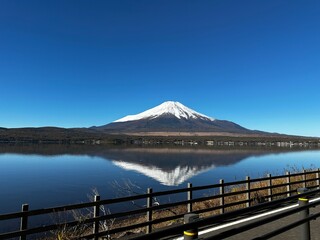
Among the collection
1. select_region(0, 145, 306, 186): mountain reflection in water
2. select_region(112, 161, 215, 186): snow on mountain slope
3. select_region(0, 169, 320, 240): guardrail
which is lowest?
select_region(112, 161, 215, 186): snow on mountain slope

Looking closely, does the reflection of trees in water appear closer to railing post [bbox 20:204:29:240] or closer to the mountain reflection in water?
the mountain reflection in water

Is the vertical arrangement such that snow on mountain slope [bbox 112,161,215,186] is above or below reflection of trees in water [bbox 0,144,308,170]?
below

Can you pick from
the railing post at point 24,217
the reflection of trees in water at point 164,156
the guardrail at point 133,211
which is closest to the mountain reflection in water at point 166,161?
the reflection of trees in water at point 164,156

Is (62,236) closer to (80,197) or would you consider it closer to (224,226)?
(224,226)

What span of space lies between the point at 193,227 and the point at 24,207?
513cm

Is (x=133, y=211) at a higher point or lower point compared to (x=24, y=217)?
lower

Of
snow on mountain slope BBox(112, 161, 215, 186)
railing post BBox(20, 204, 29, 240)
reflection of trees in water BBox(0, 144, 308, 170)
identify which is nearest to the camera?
railing post BBox(20, 204, 29, 240)

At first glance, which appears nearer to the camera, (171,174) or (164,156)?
(171,174)

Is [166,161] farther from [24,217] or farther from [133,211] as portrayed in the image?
[24,217]

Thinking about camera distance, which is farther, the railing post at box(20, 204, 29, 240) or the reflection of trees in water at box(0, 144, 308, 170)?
the reflection of trees in water at box(0, 144, 308, 170)

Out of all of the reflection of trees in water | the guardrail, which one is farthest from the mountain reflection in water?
the guardrail

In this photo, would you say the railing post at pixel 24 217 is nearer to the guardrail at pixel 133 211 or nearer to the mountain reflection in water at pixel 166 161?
the guardrail at pixel 133 211

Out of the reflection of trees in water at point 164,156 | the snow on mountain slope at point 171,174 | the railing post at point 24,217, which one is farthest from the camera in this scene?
the reflection of trees in water at point 164,156

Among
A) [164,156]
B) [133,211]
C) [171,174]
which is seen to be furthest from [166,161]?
[133,211]
